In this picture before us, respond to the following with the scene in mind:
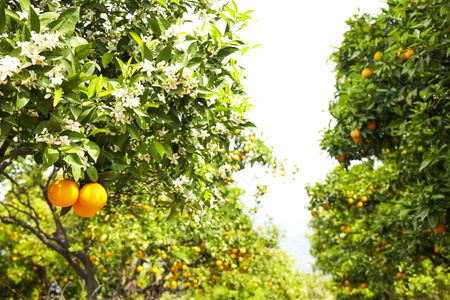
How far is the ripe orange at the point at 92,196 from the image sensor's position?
6.37ft

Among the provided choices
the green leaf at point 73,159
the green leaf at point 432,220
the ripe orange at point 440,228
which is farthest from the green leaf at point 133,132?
the ripe orange at point 440,228

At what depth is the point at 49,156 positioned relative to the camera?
163cm

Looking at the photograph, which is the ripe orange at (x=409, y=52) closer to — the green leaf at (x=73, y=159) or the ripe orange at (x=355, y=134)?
the ripe orange at (x=355, y=134)

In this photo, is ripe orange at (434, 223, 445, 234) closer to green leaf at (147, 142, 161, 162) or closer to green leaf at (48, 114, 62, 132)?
green leaf at (147, 142, 161, 162)

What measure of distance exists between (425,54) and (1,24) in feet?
12.6

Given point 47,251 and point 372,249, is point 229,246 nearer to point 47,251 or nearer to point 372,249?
point 372,249

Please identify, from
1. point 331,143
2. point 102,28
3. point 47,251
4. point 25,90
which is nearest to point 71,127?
point 25,90

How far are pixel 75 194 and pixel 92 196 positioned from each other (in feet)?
0.28

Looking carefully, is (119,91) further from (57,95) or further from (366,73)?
(366,73)

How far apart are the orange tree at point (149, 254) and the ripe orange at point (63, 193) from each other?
1186mm

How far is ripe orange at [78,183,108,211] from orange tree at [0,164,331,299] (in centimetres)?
112

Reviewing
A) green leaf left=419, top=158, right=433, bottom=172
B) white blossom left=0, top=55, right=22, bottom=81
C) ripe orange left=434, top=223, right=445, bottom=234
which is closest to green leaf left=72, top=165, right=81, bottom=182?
white blossom left=0, top=55, right=22, bottom=81

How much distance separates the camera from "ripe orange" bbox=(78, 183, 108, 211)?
76.4 inches

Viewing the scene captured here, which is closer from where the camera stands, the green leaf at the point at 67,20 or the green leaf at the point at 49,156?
the green leaf at the point at 49,156
